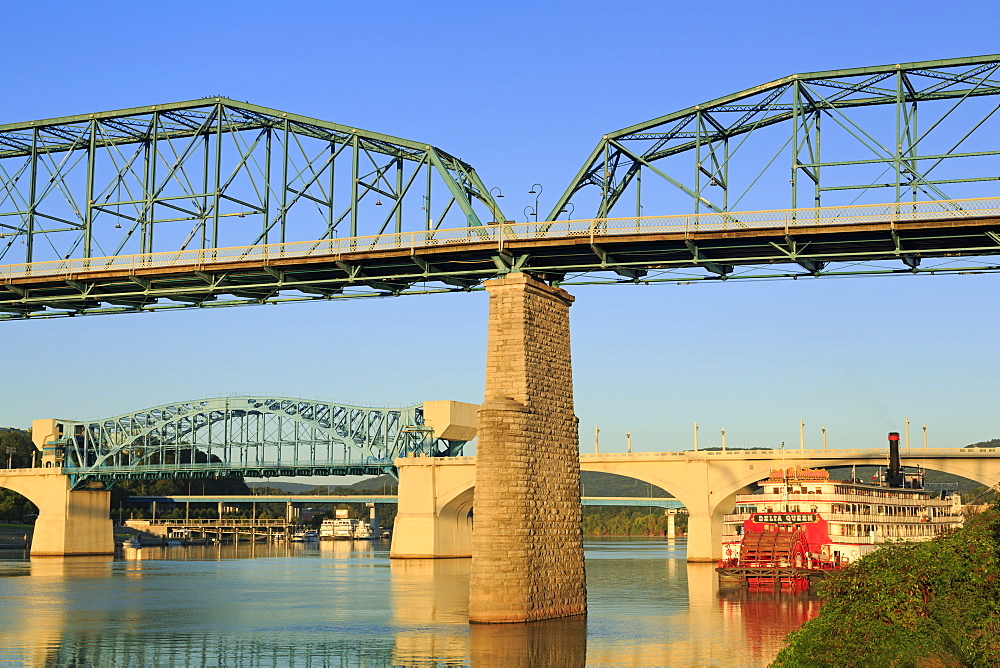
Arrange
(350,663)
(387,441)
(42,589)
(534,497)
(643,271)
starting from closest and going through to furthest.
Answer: (350,663), (534,497), (643,271), (42,589), (387,441)

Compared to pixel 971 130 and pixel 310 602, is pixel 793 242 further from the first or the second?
pixel 310 602

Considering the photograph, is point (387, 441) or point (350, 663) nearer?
point (350, 663)

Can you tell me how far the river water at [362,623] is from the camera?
50.2 meters

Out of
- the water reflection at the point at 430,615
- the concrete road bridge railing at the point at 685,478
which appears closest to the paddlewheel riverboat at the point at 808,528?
the concrete road bridge railing at the point at 685,478

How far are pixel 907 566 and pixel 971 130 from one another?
3129cm

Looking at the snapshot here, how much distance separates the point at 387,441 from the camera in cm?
17850

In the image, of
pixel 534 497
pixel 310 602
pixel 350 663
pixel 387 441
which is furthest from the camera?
pixel 387 441

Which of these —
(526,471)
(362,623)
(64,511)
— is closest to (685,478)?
(362,623)

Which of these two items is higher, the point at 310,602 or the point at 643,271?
the point at 643,271

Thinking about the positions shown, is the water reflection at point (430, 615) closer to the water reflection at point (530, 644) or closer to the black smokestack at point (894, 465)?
the water reflection at point (530, 644)

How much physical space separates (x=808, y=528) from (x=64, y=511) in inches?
4162

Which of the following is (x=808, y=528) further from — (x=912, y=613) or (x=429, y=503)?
(x=429, y=503)

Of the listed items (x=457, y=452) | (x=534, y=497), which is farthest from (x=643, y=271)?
(x=457, y=452)

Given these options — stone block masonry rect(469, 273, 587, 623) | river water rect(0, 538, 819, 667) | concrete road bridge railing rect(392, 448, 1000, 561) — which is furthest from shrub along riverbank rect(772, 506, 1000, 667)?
concrete road bridge railing rect(392, 448, 1000, 561)
